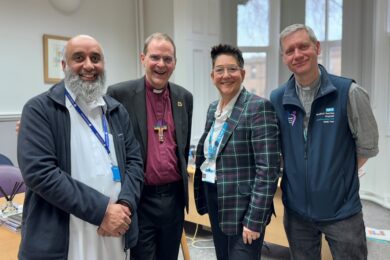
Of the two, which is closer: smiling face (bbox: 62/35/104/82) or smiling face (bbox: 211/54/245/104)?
smiling face (bbox: 62/35/104/82)

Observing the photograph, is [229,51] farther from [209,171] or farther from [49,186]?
[49,186]

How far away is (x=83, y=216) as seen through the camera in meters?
1.25

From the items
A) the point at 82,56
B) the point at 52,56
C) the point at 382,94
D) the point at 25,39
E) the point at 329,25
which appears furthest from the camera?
the point at 329,25

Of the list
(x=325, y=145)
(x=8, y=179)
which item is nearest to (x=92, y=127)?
(x=325, y=145)

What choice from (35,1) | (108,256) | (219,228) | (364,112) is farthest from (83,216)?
(35,1)

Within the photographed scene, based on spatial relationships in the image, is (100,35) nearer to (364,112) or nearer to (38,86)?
(38,86)

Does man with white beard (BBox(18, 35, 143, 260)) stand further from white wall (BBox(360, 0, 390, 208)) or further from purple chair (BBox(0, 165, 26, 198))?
white wall (BBox(360, 0, 390, 208))

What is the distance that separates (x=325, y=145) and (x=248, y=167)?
349 mm

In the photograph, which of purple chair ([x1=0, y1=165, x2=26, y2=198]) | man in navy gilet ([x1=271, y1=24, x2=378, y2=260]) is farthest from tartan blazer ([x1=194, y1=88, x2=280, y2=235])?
purple chair ([x1=0, y1=165, x2=26, y2=198])

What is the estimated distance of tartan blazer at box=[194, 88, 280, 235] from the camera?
153 cm

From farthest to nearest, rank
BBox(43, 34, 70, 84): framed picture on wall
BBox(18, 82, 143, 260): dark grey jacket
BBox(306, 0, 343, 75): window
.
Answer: BBox(306, 0, 343, 75): window → BBox(43, 34, 70, 84): framed picture on wall → BBox(18, 82, 143, 260): dark grey jacket

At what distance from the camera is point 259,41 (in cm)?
561

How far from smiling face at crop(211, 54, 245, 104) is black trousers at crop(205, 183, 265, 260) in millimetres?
465

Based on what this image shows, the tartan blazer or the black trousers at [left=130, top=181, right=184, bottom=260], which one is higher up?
the tartan blazer
